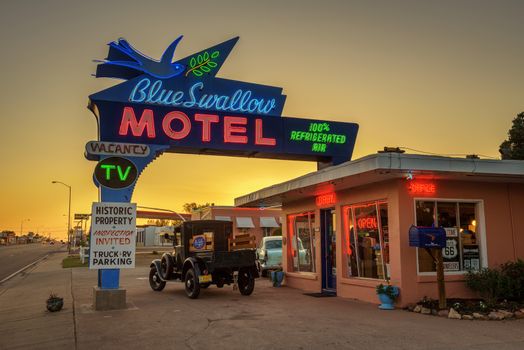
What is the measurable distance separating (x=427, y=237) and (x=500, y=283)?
2.06 meters

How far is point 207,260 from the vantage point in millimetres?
14664

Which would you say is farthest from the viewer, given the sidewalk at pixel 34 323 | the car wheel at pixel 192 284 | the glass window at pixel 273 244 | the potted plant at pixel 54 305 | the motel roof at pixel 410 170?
the glass window at pixel 273 244

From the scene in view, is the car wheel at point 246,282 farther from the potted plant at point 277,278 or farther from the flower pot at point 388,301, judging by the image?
the flower pot at point 388,301

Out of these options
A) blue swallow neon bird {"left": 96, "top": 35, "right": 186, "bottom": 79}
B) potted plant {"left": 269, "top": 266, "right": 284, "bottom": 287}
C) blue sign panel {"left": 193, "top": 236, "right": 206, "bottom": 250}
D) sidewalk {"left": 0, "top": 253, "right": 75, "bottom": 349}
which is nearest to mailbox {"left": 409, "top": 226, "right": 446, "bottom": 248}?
blue sign panel {"left": 193, "top": 236, "right": 206, "bottom": 250}

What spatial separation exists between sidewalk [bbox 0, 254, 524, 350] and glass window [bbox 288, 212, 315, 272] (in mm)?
3147

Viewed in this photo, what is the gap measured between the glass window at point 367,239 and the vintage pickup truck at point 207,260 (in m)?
3.01

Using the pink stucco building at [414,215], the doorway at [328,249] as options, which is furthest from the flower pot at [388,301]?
the doorway at [328,249]

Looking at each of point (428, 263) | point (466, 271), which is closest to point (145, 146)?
point (428, 263)

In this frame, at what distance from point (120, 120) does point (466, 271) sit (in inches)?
395

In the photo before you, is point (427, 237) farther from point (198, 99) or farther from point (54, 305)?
point (54, 305)

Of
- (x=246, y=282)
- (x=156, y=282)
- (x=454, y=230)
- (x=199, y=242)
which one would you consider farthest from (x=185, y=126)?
(x=454, y=230)

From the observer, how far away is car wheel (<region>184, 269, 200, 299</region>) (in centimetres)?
1437

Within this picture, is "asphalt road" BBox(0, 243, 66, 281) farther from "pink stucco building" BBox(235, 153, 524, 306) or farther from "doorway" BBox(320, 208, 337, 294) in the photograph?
"pink stucco building" BBox(235, 153, 524, 306)

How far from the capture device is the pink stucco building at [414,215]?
460 inches
